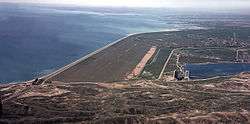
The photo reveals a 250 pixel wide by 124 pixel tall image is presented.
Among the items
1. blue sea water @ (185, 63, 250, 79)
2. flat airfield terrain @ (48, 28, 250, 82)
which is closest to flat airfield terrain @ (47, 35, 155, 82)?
flat airfield terrain @ (48, 28, 250, 82)

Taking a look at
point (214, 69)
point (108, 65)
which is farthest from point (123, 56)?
point (214, 69)

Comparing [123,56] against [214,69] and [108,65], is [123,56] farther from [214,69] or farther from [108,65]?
[214,69]

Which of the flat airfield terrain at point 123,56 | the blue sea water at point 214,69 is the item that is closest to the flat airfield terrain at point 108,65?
the flat airfield terrain at point 123,56

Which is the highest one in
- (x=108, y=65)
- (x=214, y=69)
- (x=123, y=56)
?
(x=108, y=65)

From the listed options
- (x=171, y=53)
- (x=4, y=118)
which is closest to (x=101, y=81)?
(x=4, y=118)

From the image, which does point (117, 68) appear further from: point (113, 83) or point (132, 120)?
point (132, 120)

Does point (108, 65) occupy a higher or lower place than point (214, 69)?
higher

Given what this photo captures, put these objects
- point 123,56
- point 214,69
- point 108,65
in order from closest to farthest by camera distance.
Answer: point 214,69 < point 108,65 < point 123,56

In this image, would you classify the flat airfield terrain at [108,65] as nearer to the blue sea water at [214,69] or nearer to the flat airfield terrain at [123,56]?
the flat airfield terrain at [123,56]

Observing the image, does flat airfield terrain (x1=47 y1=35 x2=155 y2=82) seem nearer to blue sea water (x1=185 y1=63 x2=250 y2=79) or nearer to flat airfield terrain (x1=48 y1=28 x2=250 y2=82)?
flat airfield terrain (x1=48 y1=28 x2=250 y2=82)
